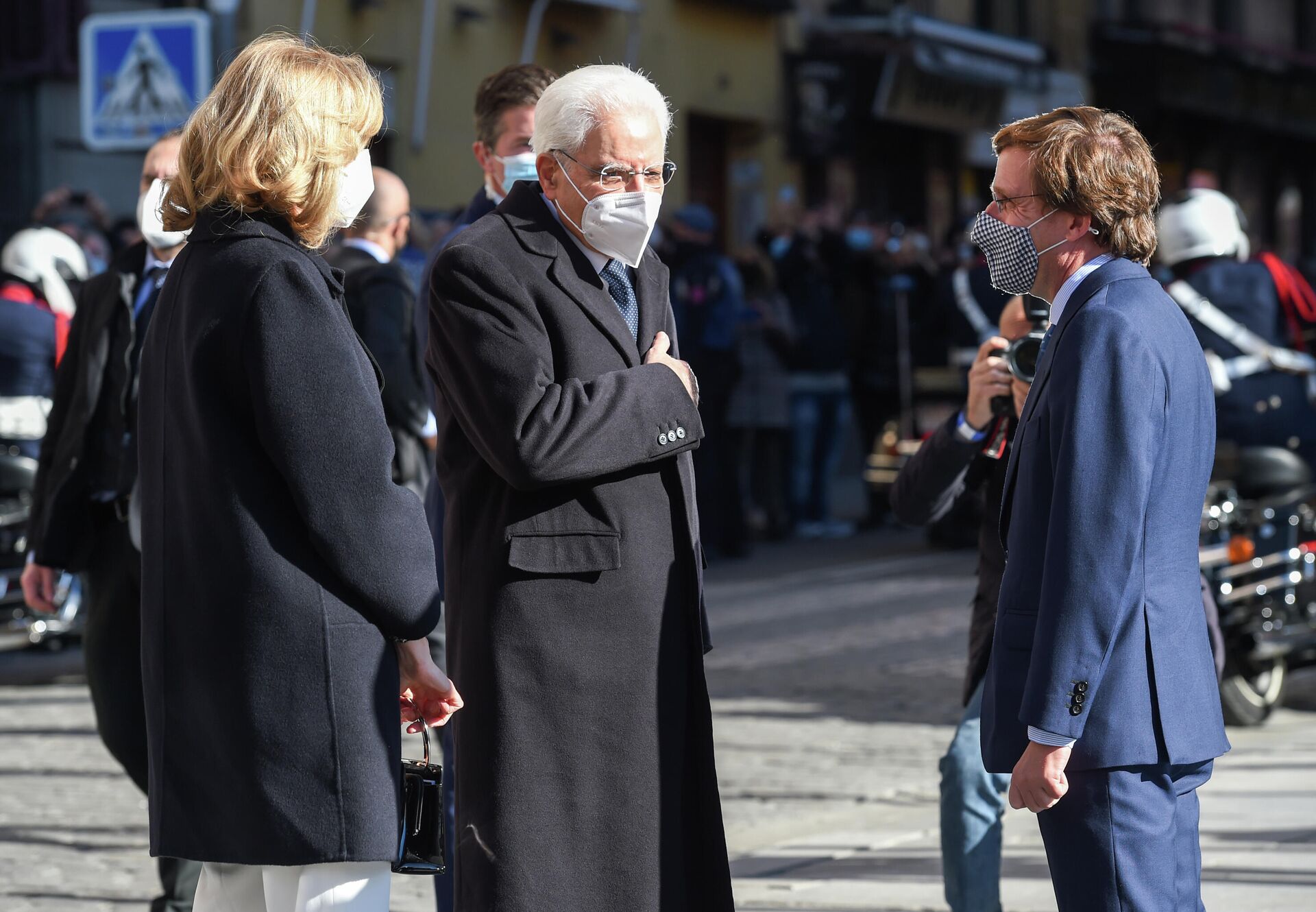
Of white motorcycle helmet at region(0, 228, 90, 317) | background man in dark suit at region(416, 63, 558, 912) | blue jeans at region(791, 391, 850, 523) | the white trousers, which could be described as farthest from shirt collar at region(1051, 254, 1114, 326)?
blue jeans at region(791, 391, 850, 523)

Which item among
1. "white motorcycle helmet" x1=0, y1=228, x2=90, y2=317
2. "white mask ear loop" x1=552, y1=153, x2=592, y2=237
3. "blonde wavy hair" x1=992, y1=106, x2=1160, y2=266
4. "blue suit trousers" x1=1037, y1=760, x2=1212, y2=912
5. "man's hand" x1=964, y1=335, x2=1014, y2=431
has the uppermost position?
"blonde wavy hair" x1=992, y1=106, x2=1160, y2=266

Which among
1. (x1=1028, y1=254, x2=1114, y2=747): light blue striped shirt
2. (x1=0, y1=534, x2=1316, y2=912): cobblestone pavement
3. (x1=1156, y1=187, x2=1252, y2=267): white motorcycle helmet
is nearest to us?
(x1=1028, y1=254, x2=1114, y2=747): light blue striped shirt

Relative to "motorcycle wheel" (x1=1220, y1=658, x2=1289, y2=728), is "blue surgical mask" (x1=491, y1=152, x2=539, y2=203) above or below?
above

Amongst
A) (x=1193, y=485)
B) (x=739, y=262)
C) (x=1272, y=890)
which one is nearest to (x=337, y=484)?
(x=1193, y=485)

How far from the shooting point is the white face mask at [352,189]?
138 inches

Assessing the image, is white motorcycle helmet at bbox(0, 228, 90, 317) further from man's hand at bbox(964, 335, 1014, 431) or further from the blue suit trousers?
the blue suit trousers

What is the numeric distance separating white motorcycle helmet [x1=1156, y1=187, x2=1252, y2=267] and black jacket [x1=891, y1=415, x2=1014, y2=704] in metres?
3.45

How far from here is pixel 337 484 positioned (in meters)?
3.29

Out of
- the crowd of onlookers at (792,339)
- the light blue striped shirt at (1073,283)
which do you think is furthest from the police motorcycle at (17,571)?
the light blue striped shirt at (1073,283)

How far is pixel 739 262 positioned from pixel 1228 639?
7660mm

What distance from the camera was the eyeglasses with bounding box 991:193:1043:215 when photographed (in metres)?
3.72

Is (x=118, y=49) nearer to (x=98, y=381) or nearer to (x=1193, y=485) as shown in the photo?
(x=98, y=381)

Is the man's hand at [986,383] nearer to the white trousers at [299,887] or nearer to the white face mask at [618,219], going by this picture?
the white face mask at [618,219]

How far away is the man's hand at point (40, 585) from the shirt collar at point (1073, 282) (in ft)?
9.15
